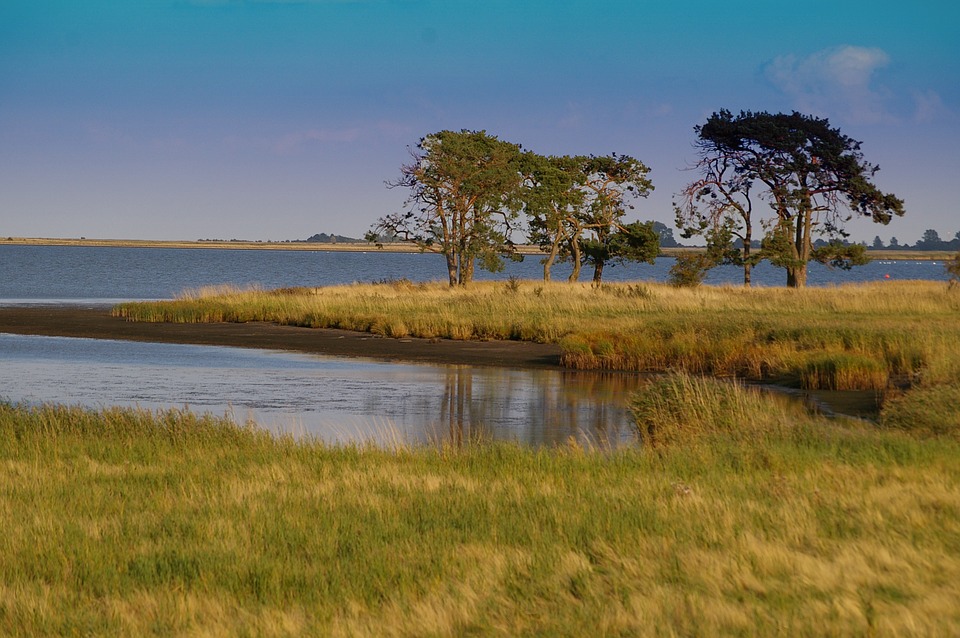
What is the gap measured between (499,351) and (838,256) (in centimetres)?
2432

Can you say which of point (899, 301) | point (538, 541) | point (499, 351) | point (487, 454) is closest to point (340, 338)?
point (499, 351)

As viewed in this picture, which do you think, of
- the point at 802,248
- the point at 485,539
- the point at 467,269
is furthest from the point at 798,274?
the point at 485,539

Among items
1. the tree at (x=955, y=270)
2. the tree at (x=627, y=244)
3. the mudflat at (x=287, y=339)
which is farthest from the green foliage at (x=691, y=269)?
the mudflat at (x=287, y=339)

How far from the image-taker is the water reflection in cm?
1800

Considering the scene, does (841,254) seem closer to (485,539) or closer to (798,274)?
(798,274)

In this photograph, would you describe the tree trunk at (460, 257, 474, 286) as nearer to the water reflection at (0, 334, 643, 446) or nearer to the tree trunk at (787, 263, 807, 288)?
the tree trunk at (787, 263, 807, 288)

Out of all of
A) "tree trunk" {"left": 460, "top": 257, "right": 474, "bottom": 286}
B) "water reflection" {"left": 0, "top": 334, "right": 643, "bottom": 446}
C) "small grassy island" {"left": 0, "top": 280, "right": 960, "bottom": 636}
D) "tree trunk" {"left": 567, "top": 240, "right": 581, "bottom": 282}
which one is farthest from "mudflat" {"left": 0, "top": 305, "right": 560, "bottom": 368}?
"tree trunk" {"left": 567, "top": 240, "right": 581, "bottom": 282}

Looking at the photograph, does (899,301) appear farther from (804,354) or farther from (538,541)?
(538,541)

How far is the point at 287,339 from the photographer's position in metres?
36.0

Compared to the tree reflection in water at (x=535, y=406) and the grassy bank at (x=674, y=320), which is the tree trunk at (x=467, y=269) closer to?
the grassy bank at (x=674, y=320)

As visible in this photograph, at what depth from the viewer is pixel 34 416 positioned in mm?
15789

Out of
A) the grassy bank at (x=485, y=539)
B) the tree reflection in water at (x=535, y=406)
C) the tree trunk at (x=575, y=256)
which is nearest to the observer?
the grassy bank at (x=485, y=539)

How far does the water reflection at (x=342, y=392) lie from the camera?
59.1 feet

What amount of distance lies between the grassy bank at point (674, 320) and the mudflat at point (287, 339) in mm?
1103
